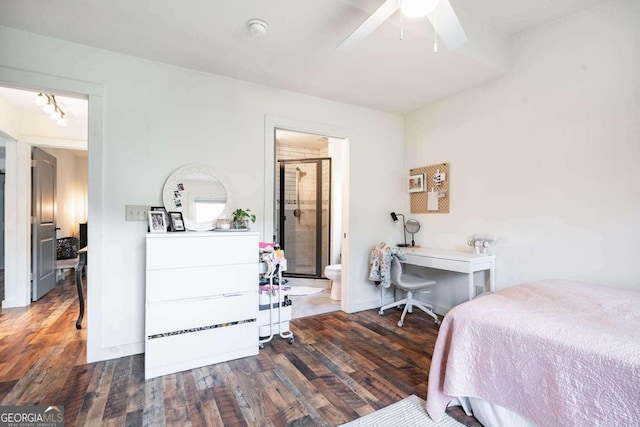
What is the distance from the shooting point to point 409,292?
319cm

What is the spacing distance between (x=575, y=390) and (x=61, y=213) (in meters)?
6.88

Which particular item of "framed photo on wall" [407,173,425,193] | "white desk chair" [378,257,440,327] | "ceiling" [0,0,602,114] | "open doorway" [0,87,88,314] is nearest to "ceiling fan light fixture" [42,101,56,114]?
"open doorway" [0,87,88,314]

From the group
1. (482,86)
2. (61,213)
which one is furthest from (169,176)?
(61,213)

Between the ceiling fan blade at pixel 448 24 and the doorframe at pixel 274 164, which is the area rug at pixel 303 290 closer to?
the doorframe at pixel 274 164

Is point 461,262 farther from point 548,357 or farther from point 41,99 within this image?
point 41,99

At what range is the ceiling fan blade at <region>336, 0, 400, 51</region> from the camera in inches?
57.9

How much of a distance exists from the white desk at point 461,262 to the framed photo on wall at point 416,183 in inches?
33.8

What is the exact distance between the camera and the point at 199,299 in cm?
220

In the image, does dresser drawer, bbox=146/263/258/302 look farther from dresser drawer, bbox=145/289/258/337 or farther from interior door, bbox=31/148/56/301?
interior door, bbox=31/148/56/301

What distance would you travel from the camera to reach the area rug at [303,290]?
4.21 meters

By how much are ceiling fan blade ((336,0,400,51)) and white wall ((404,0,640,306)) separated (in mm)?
1794

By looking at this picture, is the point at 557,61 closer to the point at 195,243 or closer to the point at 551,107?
the point at 551,107

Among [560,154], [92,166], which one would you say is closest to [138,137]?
[92,166]

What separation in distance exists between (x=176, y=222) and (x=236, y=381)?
1306 millimetres
